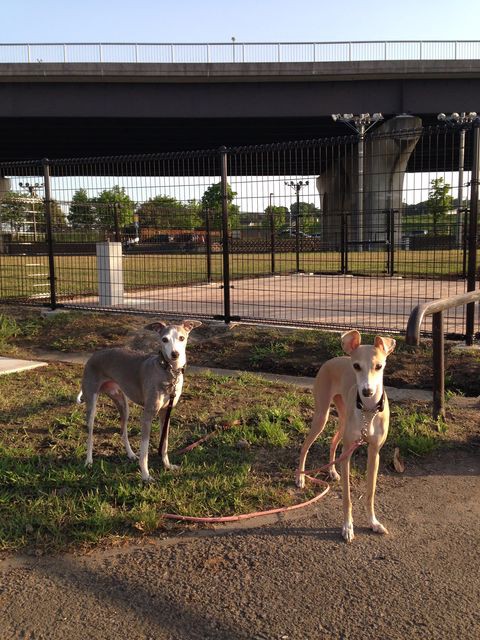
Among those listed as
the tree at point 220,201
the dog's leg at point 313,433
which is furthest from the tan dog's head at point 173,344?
the tree at point 220,201

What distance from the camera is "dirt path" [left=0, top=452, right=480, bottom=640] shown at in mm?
2371

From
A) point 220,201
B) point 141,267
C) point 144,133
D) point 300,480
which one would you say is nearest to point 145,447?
point 300,480

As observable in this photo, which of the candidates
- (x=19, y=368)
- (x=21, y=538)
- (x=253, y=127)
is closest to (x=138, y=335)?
(x=19, y=368)

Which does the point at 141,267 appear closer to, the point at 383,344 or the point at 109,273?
the point at 109,273

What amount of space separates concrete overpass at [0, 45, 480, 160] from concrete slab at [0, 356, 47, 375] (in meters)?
27.1

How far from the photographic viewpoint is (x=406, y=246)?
45.3 feet

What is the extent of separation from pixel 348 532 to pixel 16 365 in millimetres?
4898

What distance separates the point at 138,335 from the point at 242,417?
3.58 m

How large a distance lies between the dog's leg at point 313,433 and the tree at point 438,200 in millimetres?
4804

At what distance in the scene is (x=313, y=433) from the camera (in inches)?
143

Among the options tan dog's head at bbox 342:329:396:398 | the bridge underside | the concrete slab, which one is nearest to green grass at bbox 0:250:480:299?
the concrete slab

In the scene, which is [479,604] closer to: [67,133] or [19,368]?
[19,368]

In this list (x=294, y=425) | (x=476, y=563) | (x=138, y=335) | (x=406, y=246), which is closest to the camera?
(x=476, y=563)

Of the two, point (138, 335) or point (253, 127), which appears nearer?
point (138, 335)
